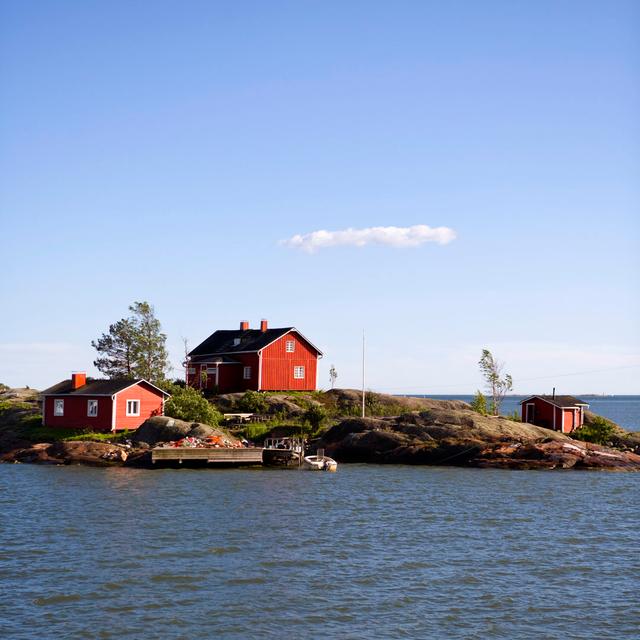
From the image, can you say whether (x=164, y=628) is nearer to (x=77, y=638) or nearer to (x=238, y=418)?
(x=77, y=638)

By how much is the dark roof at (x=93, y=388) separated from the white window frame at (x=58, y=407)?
19.6 inches

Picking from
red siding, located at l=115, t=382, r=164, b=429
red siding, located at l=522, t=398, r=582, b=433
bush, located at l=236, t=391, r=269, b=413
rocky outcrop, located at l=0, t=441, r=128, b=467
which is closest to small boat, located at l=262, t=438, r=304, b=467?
rocky outcrop, located at l=0, t=441, r=128, b=467

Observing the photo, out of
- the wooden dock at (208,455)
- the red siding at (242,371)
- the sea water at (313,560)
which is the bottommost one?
the sea water at (313,560)

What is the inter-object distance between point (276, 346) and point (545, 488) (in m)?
36.2

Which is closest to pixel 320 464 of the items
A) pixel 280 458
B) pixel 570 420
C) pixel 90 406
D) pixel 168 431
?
pixel 280 458

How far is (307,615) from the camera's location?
23109 mm

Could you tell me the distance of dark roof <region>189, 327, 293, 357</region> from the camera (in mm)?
80312

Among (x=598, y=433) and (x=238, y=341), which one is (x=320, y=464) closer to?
(x=598, y=433)

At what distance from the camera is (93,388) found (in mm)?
64312

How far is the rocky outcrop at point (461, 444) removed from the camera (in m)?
59.1

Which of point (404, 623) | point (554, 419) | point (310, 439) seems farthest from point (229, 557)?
point (554, 419)

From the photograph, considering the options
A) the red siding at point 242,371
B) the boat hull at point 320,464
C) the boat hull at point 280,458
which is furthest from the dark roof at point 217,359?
the boat hull at point 320,464

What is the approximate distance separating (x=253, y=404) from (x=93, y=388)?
13767mm

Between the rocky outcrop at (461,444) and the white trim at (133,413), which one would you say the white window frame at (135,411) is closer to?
the white trim at (133,413)
